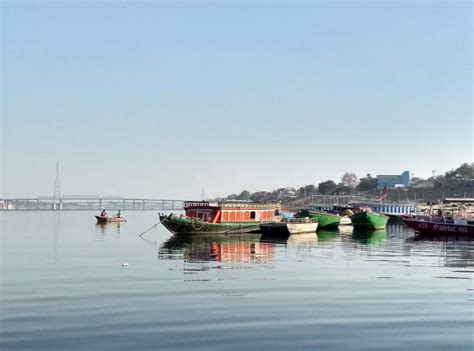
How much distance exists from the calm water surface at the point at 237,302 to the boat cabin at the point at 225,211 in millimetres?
21585

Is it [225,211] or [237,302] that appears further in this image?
[225,211]

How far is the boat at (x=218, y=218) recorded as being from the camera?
58.0 meters

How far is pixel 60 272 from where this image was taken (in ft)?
99.5

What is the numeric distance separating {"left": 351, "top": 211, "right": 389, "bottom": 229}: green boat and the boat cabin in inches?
685

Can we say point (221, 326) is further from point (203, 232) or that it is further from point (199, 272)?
point (203, 232)

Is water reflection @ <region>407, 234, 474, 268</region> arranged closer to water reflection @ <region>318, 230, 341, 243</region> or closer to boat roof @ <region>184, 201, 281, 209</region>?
water reflection @ <region>318, 230, 341, 243</region>

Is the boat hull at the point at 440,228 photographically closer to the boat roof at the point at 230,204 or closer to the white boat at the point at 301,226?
the white boat at the point at 301,226

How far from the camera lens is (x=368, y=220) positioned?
76688 millimetres

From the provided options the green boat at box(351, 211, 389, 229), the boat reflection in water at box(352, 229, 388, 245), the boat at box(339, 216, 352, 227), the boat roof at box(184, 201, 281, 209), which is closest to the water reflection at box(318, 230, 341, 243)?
the boat reflection in water at box(352, 229, 388, 245)

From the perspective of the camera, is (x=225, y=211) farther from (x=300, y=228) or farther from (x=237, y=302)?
(x=237, y=302)

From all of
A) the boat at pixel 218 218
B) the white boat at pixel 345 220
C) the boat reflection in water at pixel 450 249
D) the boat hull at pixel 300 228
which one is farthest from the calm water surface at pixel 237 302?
the white boat at pixel 345 220

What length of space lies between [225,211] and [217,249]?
17.6 metres

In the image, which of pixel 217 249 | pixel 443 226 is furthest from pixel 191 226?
pixel 443 226

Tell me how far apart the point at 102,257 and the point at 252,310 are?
70.0 feet
